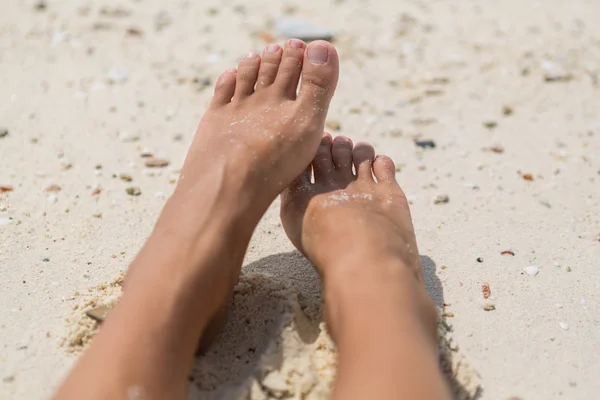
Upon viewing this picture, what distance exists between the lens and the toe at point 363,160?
2.15 metres

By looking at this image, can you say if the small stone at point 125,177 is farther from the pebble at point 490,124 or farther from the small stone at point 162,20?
the pebble at point 490,124

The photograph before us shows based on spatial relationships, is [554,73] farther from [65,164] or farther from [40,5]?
[40,5]

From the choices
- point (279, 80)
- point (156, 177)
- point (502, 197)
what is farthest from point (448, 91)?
point (156, 177)

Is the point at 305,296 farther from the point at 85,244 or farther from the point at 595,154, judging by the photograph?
the point at 595,154

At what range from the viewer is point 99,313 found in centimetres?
176

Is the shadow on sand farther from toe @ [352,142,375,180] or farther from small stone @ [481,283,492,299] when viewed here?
toe @ [352,142,375,180]

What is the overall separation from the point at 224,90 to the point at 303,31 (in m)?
1.48

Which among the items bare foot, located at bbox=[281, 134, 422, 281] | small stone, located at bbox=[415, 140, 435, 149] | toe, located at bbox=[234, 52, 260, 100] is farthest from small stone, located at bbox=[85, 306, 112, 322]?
small stone, located at bbox=[415, 140, 435, 149]

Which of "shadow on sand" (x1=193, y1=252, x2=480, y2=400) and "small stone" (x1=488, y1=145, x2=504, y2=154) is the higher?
"shadow on sand" (x1=193, y1=252, x2=480, y2=400)

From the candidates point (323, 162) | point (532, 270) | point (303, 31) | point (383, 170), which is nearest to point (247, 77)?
point (323, 162)

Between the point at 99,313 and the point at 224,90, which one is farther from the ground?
the point at 224,90

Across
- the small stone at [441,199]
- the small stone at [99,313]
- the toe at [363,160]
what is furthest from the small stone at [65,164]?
the small stone at [441,199]

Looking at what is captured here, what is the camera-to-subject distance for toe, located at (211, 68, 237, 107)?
7.27ft

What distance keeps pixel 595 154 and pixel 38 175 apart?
2.38m
